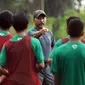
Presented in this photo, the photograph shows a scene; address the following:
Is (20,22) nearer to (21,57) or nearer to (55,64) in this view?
(21,57)

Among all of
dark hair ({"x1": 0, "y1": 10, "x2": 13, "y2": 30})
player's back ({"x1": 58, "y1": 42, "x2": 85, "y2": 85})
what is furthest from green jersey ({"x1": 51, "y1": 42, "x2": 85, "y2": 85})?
dark hair ({"x1": 0, "y1": 10, "x2": 13, "y2": 30})

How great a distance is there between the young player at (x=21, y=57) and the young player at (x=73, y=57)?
1.27 ft

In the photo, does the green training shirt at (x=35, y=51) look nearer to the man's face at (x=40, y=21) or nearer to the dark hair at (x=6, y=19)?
the dark hair at (x=6, y=19)

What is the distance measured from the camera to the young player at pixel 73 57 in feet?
16.8

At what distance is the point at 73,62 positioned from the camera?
5141 millimetres

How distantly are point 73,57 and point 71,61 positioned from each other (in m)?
0.05

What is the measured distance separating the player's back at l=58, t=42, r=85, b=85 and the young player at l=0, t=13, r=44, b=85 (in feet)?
1.45

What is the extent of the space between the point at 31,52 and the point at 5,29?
0.79m

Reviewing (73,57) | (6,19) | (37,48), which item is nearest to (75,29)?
(73,57)

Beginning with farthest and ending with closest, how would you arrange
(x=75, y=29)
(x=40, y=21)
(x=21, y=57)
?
1. (x=40, y=21)
2. (x=21, y=57)
3. (x=75, y=29)

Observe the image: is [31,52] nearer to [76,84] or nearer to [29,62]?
[29,62]

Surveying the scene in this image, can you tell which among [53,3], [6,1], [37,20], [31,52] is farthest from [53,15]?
[31,52]

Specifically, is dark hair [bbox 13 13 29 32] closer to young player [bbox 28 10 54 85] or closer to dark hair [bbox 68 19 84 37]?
dark hair [bbox 68 19 84 37]

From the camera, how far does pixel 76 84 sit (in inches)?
205
